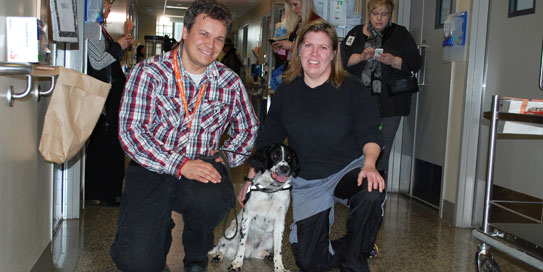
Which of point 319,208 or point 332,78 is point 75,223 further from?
point 332,78

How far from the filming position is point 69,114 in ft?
6.91

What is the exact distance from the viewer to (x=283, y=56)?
4.54 metres

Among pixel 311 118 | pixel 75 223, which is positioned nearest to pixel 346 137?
pixel 311 118

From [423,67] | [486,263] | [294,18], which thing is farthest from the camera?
[423,67]

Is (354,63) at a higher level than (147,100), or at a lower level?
higher

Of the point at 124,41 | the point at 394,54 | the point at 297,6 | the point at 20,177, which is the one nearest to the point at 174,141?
the point at 20,177

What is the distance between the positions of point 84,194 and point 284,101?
2.06 metres

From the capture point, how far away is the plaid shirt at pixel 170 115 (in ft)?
8.23

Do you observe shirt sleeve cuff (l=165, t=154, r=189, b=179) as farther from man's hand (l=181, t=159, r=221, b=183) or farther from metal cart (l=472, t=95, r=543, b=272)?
metal cart (l=472, t=95, r=543, b=272)

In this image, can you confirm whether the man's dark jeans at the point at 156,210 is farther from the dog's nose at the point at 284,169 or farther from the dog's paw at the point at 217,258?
the dog's paw at the point at 217,258

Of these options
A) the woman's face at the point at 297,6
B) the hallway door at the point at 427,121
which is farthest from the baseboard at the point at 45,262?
the hallway door at the point at 427,121

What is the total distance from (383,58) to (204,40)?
2095 mm

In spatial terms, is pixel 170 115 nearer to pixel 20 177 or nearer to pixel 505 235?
pixel 20 177

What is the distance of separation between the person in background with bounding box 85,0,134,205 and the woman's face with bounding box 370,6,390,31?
191 centimetres
